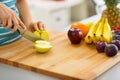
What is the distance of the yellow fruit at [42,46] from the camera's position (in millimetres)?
1153

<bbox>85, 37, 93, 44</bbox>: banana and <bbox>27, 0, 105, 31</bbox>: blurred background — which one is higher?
<bbox>85, 37, 93, 44</bbox>: banana

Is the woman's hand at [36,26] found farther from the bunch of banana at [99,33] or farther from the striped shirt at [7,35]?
the bunch of banana at [99,33]

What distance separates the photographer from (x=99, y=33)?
47.1 inches

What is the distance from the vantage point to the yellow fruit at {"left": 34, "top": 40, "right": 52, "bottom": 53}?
115cm

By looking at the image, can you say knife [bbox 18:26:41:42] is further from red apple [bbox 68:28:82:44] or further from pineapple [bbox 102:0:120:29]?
pineapple [bbox 102:0:120:29]

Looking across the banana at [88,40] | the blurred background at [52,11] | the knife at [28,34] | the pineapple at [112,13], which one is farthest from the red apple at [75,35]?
the blurred background at [52,11]

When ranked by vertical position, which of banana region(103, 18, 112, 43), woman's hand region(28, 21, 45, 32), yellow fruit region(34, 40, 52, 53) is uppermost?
woman's hand region(28, 21, 45, 32)

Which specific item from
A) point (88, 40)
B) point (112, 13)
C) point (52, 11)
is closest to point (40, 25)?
point (88, 40)

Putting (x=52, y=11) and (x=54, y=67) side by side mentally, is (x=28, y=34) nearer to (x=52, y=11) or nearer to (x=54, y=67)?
(x=54, y=67)

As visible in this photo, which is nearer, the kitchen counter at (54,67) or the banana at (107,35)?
the kitchen counter at (54,67)

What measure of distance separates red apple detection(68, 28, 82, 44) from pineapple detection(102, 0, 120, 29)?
0.84 feet

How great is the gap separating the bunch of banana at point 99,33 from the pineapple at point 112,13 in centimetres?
20

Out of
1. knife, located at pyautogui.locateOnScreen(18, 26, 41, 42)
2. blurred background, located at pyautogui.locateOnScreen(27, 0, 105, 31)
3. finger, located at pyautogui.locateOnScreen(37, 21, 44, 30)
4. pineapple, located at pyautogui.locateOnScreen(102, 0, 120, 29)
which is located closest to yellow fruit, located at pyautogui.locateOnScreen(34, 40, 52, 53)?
knife, located at pyautogui.locateOnScreen(18, 26, 41, 42)

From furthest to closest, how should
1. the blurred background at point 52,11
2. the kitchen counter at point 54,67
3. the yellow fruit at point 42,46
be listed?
the blurred background at point 52,11 < the yellow fruit at point 42,46 < the kitchen counter at point 54,67
